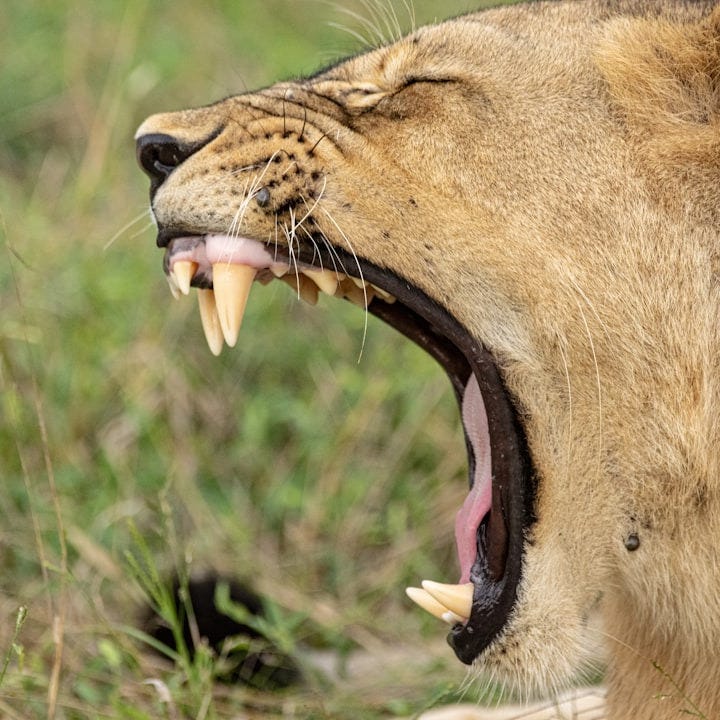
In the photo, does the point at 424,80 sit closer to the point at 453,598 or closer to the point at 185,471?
the point at 453,598

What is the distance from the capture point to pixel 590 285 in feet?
7.49

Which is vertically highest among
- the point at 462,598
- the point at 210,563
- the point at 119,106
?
the point at 119,106

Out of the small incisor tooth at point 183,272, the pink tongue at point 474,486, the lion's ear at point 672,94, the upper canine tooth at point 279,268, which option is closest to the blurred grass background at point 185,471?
the pink tongue at point 474,486

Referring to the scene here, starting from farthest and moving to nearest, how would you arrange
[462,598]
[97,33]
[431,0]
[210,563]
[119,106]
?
[431,0], [97,33], [119,106], [210,563], [462,598]

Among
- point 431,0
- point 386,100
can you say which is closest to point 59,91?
point 431,0

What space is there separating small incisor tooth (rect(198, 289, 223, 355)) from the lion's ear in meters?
0.82

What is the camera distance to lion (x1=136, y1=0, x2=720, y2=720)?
2254mm

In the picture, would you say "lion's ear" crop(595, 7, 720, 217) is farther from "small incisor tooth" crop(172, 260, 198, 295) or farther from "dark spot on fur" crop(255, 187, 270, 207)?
"small incisor tooth" crop(172, 260, 198, 295)

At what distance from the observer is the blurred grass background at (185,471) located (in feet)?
10.2

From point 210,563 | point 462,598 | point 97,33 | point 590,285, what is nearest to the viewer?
point 590,285

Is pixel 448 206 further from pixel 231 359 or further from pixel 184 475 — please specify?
pixel 231 359

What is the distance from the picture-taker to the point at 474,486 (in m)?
2.67

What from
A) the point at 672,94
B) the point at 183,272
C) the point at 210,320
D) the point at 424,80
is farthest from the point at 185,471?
the point at 672,94

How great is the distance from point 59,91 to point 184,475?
250 centimetres
